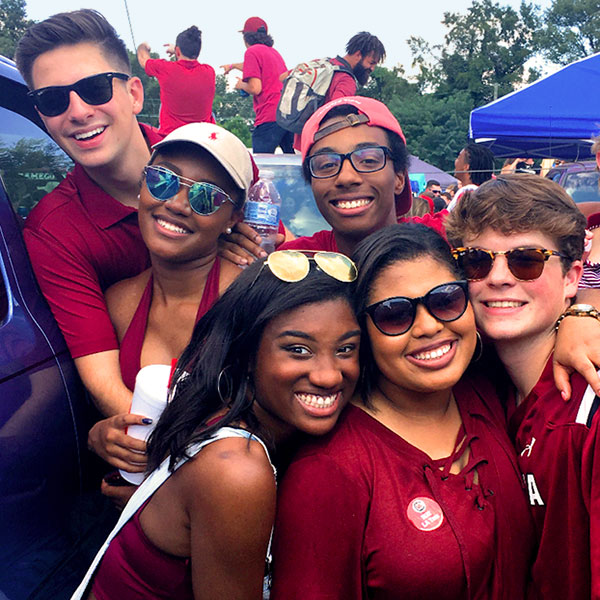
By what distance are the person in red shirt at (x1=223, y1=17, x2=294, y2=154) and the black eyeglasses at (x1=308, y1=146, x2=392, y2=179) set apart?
4254 millimetres

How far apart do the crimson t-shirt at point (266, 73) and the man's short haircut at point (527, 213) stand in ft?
16.9

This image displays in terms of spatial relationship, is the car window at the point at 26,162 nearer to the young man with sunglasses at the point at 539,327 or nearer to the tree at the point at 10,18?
the young man with sunglasses at the point at 539,327

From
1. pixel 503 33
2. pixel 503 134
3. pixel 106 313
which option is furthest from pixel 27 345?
pixel 503 33

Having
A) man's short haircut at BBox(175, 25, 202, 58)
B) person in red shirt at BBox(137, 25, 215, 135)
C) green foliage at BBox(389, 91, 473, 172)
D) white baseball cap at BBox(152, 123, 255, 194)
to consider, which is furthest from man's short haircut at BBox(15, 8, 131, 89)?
green foliage at BBox(389, 91, 473, 172)

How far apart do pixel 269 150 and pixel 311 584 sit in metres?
6.02

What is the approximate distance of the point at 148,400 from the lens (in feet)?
7.05

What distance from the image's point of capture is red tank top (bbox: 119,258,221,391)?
2.46m

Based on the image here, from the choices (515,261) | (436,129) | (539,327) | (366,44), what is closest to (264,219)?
(515,261)

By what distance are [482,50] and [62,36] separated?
6823 centimetres

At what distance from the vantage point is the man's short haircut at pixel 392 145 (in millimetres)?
2971

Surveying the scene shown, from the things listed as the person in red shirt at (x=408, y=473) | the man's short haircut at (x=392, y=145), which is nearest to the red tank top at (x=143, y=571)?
the person in red shirt at (x=408, y=473)

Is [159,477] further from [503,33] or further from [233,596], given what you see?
[503,33]

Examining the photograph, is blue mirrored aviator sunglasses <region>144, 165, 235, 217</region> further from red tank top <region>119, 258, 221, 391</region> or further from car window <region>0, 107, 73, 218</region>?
car window <region>0, 107, 73, 218</region>

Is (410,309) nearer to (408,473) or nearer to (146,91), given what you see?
(408,473)
